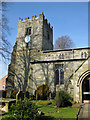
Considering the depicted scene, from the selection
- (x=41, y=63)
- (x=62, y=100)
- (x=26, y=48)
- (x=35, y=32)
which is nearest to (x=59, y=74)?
(x=41, y=63)

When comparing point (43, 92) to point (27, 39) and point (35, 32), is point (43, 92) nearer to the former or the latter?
point (27, 39)

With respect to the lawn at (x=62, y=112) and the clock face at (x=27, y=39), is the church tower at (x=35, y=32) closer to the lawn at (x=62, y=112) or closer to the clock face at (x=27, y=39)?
the clock face at (x=27, y=39)

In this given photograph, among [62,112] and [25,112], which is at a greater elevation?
[25,112]

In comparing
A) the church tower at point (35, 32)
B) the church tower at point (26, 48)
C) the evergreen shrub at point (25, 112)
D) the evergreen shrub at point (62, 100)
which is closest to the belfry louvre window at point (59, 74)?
the church tower at point (26, 48)

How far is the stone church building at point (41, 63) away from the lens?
45.3 ft

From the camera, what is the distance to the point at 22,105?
20.1 ft

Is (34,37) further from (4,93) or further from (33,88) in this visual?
(4,93)

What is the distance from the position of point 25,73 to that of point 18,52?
3990 millimetres

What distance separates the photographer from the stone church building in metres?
13.8

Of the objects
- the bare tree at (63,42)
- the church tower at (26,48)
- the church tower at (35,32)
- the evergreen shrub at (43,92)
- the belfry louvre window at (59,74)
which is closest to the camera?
the evergreen shrub at (43,92)

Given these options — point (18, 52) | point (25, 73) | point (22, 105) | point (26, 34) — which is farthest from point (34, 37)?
point (22, 105)

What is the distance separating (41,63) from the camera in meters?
17.8

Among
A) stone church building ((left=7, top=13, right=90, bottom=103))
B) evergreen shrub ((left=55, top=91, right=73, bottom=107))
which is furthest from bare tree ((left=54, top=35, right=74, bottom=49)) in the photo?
evergreen shrub ((left=55, top=91, right=73, bottom=107))

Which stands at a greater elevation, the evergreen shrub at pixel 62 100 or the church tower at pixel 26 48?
the church tower at pixel 26 48
